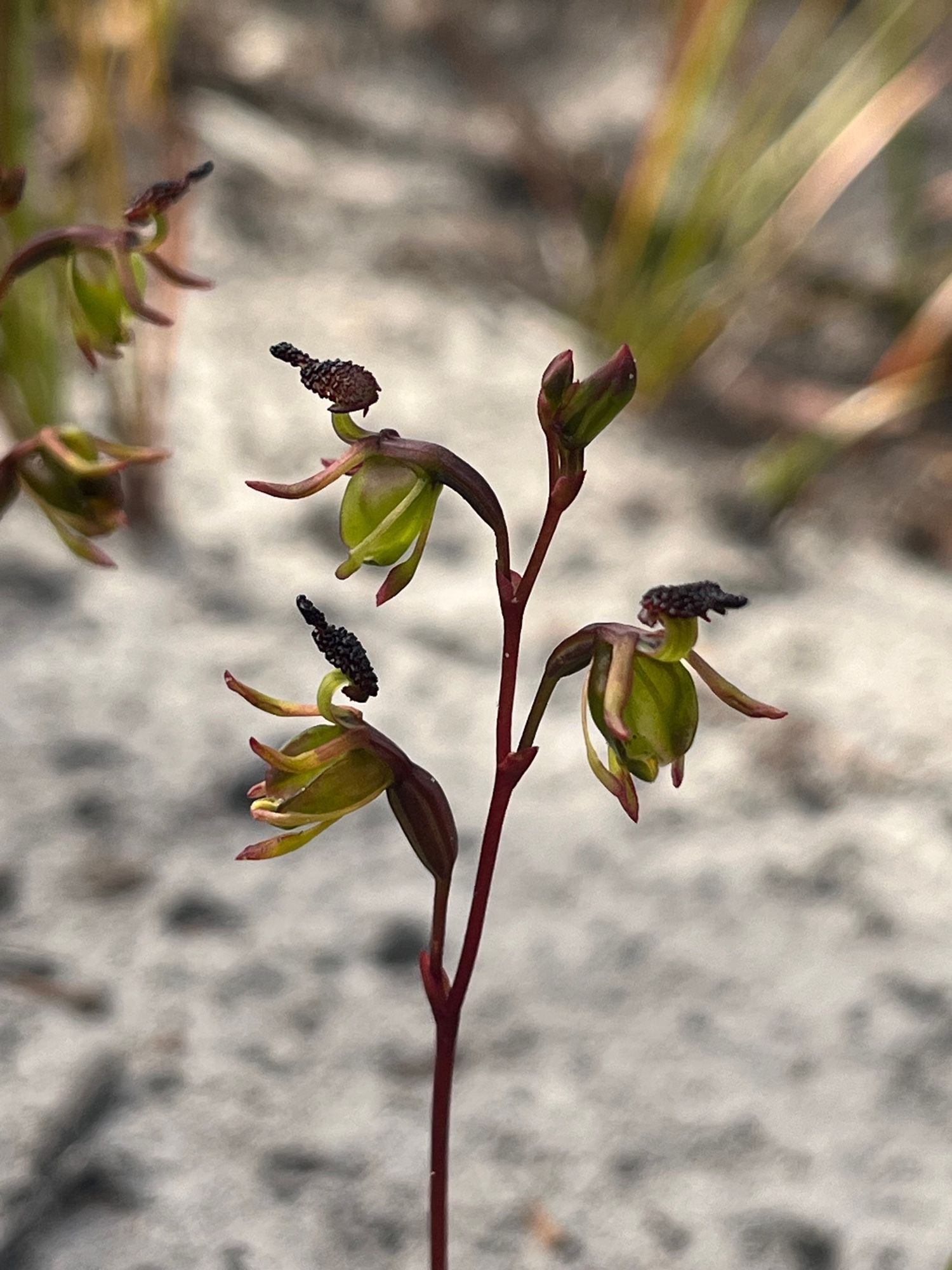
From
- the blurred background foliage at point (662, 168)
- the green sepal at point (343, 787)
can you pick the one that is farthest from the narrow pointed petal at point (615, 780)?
the blurred background foliage at point (662, 168)

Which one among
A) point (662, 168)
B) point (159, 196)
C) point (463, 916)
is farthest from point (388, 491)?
point (662, 168)

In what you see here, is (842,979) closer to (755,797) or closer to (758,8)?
(755,797)

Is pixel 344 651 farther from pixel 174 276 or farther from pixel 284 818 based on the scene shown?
pixel 174 276

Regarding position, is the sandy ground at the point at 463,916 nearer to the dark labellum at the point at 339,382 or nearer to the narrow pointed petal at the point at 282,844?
the narrow pointed petal at the point at 282,844

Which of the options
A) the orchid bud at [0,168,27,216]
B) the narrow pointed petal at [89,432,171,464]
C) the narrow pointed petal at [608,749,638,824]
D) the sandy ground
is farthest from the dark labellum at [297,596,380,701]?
the sandy ground

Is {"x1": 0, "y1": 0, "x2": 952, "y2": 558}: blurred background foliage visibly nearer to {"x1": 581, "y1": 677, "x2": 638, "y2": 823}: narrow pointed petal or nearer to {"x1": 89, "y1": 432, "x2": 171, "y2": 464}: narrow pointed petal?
{"x1": 89, "y1": 432, "x2": 171, "y2": 464}: narrow pointed petal

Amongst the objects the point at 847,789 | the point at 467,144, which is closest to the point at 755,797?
the point at 847,789
